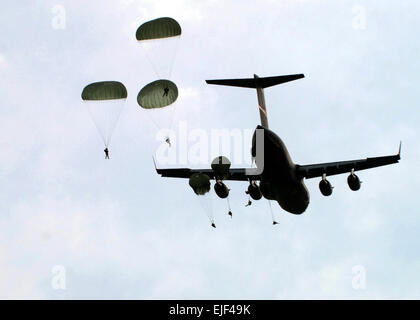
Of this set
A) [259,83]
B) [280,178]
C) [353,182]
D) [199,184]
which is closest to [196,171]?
[259,83]

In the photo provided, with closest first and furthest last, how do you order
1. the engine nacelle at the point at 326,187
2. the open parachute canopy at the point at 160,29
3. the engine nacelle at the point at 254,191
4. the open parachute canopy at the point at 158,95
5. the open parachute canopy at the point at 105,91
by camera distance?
the open parachute canopy at the point at 158,95
the open parachute canopy at the point at 160,29
the open parachute canopy at the point at 105,91
the engine nacelle at the point at 326,187
the engine nacelle at the point at 254,191

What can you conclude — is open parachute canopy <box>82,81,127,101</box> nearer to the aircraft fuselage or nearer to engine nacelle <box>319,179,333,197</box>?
the aircraft fuselage

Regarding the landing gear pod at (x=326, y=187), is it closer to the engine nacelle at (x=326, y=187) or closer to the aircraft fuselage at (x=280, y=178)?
the engine nacelle at (x=326, y=187)

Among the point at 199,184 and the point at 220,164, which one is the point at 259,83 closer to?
the point at 220,164

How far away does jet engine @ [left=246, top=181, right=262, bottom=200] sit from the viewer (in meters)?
50.0

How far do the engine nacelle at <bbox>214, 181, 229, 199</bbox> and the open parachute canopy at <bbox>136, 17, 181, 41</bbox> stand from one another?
39.3 ft

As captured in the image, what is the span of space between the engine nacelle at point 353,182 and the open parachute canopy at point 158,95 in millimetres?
14211

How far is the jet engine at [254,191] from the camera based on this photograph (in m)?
50.0

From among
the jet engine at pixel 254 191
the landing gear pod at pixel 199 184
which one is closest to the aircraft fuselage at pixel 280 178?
the jet engine at pixel 254 191

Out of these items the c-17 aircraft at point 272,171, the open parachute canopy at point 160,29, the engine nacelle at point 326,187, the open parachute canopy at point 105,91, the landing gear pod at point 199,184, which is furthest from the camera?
the engine nacelle at point 326,187

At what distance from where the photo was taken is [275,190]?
47031 millimetres

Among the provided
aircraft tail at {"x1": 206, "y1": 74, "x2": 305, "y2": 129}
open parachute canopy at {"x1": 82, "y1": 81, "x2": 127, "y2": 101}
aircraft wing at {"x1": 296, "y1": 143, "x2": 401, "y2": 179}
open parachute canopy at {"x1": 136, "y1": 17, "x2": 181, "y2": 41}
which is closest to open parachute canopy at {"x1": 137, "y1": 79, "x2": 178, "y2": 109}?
open parachute canopy at {"x1": 82, "y1": 81, "x2": 127, "y2": 101}
